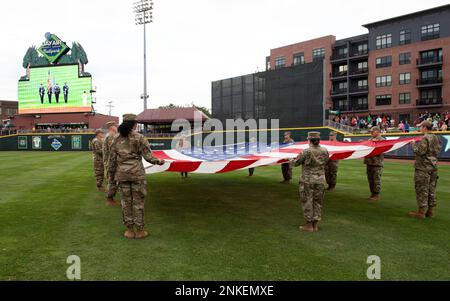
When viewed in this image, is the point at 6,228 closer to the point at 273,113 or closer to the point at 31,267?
the point at 31,267

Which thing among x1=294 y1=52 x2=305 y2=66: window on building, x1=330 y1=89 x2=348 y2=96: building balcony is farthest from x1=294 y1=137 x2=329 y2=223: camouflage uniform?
x1=294 y1=52 x2=305 y2=66: window on building

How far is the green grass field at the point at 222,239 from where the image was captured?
4079 mm

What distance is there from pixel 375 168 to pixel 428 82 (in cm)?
4074

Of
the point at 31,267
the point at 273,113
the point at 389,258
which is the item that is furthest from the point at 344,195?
the point at 273,113

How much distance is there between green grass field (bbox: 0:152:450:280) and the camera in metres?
4.08

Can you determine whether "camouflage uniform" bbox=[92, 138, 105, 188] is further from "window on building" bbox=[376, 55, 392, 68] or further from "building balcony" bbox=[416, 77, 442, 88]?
"window on building" bbox=[376, 55, 392, 68]

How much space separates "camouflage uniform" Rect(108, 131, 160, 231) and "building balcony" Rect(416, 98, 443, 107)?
4491cm

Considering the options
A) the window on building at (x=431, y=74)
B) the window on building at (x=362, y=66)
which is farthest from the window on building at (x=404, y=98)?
the window on building at (x=362, y=66)

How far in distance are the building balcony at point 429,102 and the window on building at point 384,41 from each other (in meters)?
8.78

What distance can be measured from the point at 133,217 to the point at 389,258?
3910 millimetres

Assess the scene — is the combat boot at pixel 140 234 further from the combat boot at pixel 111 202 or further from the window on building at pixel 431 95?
the window on building at pixel 431 95

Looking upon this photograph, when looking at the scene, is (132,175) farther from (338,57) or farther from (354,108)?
(338,57)

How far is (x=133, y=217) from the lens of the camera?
5426 millimetres

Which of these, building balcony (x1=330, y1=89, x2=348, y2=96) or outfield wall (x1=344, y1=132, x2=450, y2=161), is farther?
building balcony (x1=330, y1=89, x2=348, y2=96)
